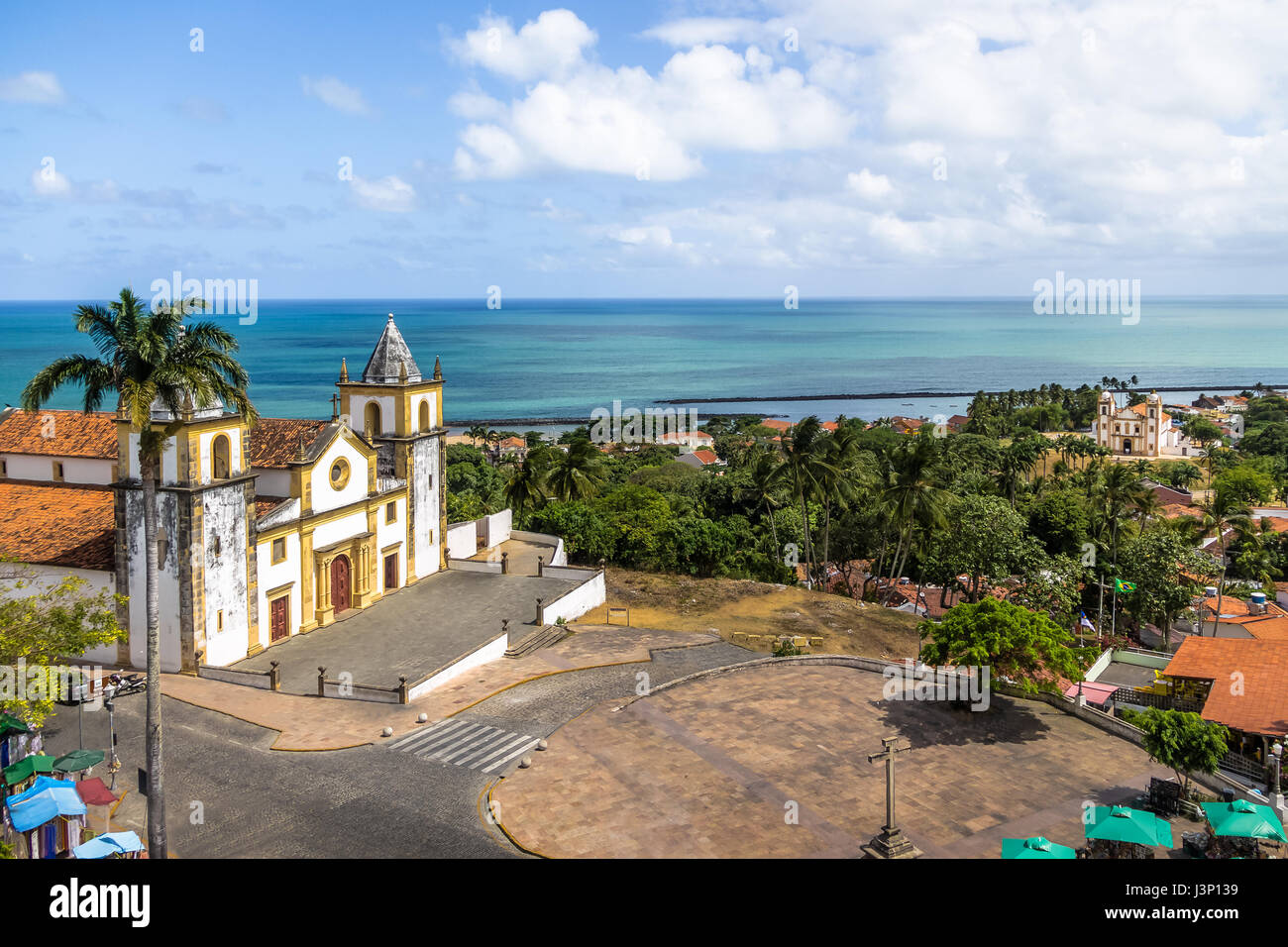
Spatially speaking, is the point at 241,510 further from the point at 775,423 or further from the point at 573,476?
the point at 775,423

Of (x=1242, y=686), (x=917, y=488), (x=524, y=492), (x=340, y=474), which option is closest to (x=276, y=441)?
(x=340, y=474)

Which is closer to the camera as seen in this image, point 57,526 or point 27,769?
point 27,769

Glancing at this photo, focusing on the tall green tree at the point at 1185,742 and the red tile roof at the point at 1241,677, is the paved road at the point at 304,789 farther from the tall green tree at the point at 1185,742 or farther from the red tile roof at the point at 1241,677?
the red tile roof at the point at 1241,677

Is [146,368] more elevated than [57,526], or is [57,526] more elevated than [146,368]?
[146,368]

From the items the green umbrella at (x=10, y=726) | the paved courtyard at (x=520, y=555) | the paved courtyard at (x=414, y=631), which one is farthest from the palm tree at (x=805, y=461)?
the green umbrella at (x=10, y=726)

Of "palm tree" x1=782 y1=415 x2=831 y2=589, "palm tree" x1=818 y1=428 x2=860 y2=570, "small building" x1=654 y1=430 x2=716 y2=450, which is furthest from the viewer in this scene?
"small building" x1=654 y1=430 x2=716 y2=450

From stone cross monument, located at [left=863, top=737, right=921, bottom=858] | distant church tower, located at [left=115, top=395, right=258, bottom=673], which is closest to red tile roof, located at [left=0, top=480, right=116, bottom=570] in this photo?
distant church tower, located at [left=115, top=395, right=258, bottom=673]

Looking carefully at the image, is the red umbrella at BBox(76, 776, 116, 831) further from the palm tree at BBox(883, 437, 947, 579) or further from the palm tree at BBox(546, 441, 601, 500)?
the palm tree at BBox(883, 437, 947, 579)
